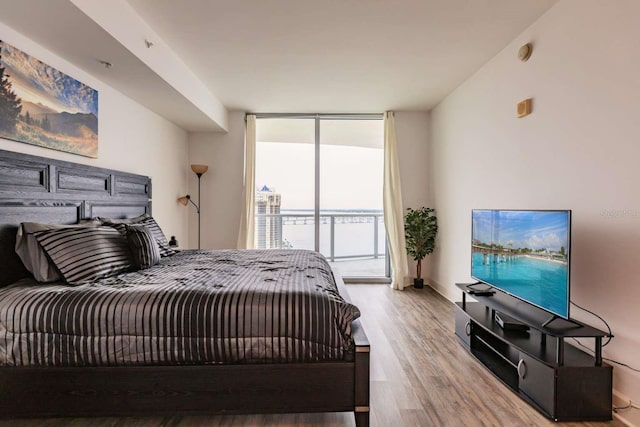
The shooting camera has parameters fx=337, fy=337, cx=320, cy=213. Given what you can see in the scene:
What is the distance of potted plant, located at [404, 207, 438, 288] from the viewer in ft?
15.6

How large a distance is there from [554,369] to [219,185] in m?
4.53

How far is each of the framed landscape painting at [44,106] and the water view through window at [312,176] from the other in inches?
106

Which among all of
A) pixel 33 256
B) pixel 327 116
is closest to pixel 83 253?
pixel 33 256

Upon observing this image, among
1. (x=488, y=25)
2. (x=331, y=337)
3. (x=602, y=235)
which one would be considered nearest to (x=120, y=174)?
(x=331, y=337)

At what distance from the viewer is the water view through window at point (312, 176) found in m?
5.32

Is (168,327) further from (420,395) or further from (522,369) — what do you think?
(522,369)

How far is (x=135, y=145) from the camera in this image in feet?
12.0

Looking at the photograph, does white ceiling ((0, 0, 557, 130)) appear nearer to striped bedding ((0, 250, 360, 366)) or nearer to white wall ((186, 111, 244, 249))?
white wall ((186, 111, 244, 249))

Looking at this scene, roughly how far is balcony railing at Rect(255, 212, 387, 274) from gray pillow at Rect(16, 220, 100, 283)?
330cm

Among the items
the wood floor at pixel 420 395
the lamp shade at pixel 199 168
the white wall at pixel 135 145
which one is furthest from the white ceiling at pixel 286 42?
the wood floor at pixel 420 395

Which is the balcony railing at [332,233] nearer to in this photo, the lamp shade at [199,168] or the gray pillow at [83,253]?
the lamp shade at [199,168]

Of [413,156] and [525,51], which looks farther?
[413,156]

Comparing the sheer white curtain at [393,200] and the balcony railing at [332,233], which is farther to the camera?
the balcony railing at [332,233]

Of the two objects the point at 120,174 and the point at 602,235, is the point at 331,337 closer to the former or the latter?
the point at 602,235
